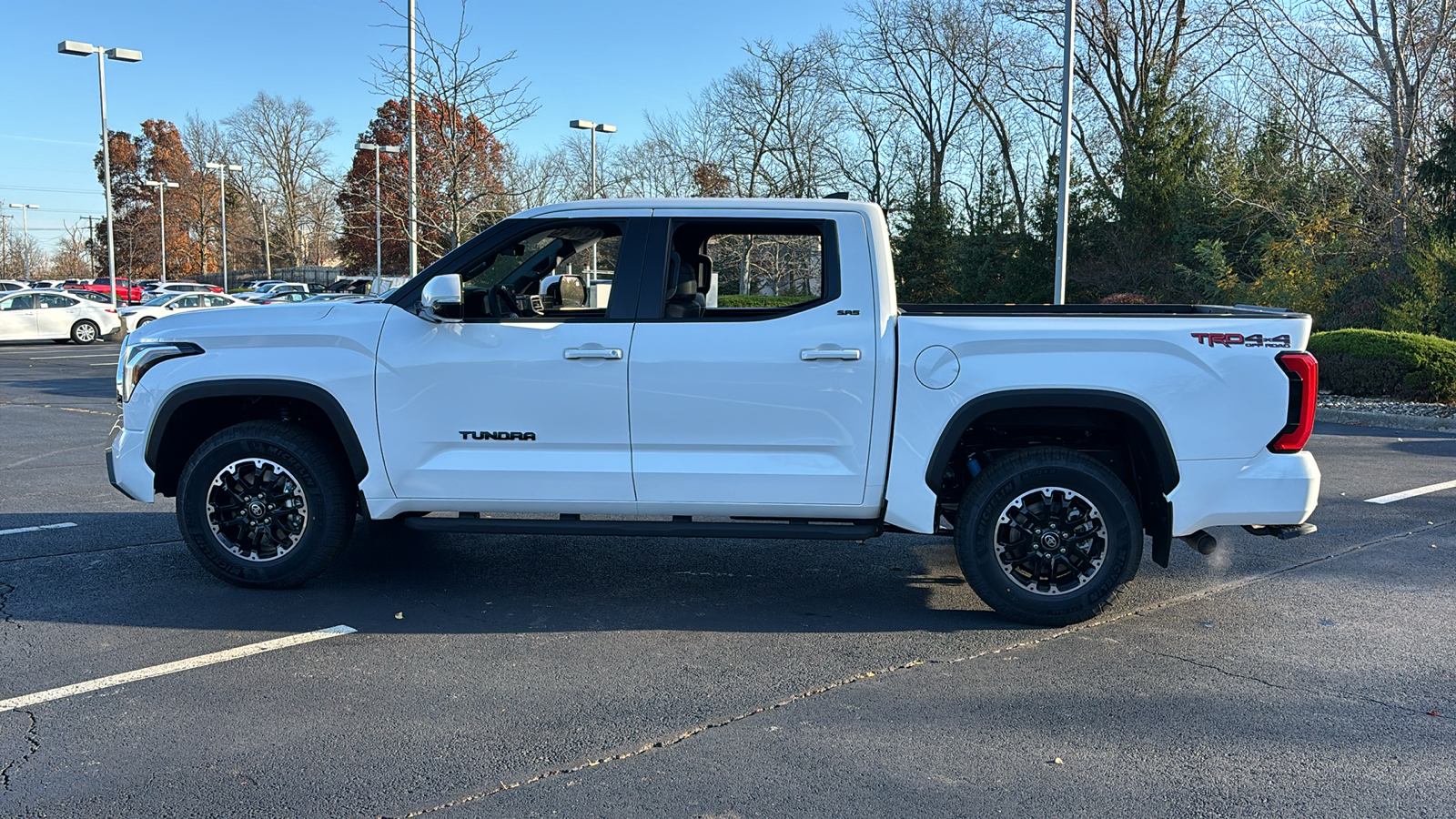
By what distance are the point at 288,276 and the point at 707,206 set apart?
77079mm

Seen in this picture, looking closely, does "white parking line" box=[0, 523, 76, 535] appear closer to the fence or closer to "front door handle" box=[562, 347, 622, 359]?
"front door handle" box=[562, 347, 622, 359]

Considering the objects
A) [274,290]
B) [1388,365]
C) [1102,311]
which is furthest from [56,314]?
[1102,311]

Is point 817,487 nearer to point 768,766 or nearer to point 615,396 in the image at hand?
→ point 615,396

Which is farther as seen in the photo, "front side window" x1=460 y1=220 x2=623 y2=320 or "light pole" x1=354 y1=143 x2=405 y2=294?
"light pole" x1=354 y1=143 x2=405 y2=294

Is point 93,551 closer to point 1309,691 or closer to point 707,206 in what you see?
point 707,206

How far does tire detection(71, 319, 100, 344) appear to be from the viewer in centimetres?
3053

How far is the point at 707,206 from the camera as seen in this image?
550 cm

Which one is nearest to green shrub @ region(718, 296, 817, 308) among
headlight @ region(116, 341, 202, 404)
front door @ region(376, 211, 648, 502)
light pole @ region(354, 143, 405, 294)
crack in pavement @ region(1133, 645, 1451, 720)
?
front door @ region(376, 211, 648, 502)

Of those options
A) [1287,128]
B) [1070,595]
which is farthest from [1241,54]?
[1070,595]

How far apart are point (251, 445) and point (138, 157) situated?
9082cm

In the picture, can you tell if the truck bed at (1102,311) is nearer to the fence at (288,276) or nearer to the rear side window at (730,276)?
the rear side window at (730,276)

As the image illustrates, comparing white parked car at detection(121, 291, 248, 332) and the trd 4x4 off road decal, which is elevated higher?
the trd 4x4 off road decal

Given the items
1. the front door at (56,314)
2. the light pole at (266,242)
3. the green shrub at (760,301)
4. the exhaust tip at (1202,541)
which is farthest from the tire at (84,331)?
the light pole at (266,242)

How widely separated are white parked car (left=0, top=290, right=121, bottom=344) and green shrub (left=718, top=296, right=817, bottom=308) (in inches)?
1187
